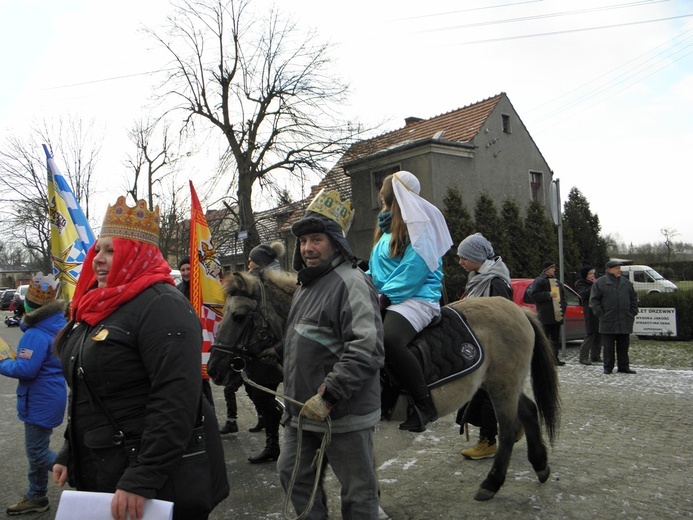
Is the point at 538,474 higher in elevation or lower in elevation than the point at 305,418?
lower

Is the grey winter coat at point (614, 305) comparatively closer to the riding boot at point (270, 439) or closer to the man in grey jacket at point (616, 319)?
the man in grey jacket at point (616, 319)

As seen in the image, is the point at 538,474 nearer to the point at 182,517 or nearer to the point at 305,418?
the point at 305,418

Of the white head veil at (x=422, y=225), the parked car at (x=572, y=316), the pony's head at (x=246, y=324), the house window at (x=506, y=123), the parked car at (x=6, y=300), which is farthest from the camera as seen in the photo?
the parked car at (x=6, y=300)

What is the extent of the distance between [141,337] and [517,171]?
2650cm

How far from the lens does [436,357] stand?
373 cm

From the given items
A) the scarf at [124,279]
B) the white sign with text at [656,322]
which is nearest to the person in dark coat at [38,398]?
the scarf at [124,279]

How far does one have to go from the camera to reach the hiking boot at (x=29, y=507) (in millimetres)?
4156

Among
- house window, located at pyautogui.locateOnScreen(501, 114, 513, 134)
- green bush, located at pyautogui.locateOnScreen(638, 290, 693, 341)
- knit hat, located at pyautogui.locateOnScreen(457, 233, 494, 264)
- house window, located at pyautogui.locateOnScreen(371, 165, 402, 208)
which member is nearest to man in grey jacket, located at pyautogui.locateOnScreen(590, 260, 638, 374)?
green bush, located at pyautogui.locateOnScreen(638, 290, 693, 341)

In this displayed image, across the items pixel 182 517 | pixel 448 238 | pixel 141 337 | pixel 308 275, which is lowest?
pixel 182 517

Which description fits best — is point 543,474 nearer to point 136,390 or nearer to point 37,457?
point 136,390

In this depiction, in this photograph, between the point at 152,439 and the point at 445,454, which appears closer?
the point at 152,439

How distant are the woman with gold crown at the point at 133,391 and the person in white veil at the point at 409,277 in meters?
1.62

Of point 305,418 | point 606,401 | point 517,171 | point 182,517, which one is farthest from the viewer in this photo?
point 517,171

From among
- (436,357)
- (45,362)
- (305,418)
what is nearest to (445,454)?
(436,357)
